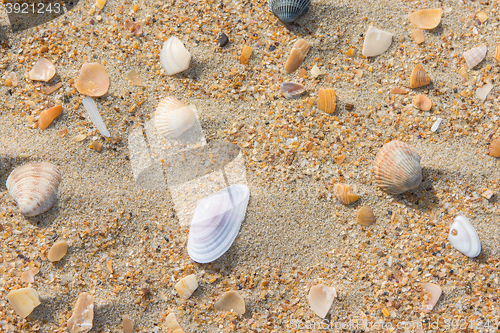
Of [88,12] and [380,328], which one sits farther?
[88,12]

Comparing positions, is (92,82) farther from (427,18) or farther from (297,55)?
(427,18)

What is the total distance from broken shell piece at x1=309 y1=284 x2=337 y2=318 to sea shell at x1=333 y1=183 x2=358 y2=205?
0.53 metres

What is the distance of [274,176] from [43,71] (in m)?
1.63

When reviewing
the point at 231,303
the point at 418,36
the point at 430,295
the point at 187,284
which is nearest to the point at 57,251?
the point at 187,284

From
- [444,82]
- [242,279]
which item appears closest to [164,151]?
[242,279]

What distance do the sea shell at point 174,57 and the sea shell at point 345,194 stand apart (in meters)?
1.22

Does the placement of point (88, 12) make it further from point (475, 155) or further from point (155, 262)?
point (475, 155)

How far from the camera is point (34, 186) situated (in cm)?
207

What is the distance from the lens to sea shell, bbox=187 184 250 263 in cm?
205

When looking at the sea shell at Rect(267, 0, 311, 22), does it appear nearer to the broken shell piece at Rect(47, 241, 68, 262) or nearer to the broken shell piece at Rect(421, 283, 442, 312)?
the broken shell piece at Rect(421, 283, 442, 312)

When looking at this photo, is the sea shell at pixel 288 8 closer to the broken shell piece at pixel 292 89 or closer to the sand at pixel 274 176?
the sand at pixel 274 176

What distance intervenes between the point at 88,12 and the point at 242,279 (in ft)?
6.55

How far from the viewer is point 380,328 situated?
6.74 feet

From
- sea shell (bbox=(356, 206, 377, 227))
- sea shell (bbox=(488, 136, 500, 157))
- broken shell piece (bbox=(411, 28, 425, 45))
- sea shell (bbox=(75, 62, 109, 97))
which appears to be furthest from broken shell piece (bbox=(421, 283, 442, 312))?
sea shell (bbox=(75, 62, 109, 97))
